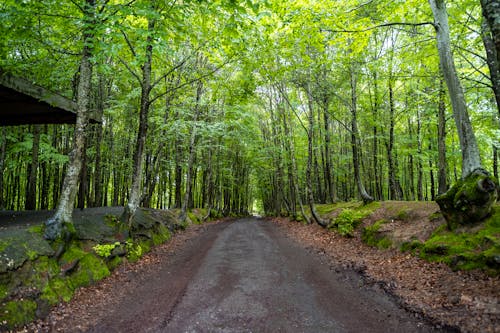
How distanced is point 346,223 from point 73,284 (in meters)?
10.5

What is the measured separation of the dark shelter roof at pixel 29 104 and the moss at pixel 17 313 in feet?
17.9

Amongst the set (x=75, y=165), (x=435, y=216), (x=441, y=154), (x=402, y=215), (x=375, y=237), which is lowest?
(x=375, y=237)

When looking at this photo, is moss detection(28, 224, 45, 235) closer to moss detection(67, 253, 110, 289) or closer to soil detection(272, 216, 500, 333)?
moss detection(67, 253, 110, 289)

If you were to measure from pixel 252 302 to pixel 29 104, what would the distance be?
934cm

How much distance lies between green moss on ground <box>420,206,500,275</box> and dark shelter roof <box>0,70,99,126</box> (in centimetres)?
1181

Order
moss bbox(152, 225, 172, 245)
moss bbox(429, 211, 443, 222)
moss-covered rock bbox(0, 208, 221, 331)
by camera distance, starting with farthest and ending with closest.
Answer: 1. moss bbox(152, 225, 172, 245)
2. moss bbox(429, 211, 443, 222)
3. moss-covered rock bbox(0, 208, 221, 331)

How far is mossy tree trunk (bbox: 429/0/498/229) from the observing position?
6.74 m

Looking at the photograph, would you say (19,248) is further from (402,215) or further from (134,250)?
(402,215)

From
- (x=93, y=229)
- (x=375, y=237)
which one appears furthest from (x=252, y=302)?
(x=375, y=237)

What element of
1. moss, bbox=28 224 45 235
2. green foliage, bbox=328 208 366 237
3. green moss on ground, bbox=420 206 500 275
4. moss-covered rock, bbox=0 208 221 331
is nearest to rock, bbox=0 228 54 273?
moss-covered rock, bbox=0 208 221 331

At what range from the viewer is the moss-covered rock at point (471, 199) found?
264 inches

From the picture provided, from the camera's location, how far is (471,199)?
6.79 meters

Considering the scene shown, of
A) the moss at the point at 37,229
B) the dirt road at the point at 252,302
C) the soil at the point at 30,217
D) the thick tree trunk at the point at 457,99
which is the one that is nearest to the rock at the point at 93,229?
the soil at the point at 30,217

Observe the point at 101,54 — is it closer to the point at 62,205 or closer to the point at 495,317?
the point at 62,205
